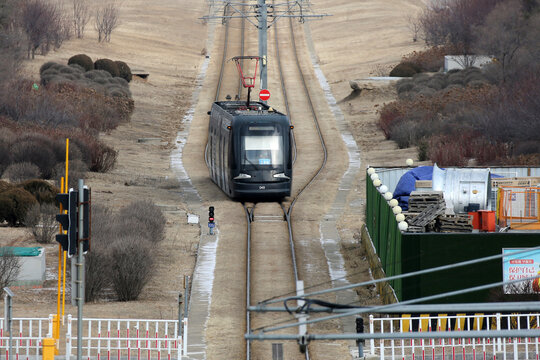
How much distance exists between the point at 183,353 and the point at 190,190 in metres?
19.6

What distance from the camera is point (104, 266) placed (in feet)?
75.3

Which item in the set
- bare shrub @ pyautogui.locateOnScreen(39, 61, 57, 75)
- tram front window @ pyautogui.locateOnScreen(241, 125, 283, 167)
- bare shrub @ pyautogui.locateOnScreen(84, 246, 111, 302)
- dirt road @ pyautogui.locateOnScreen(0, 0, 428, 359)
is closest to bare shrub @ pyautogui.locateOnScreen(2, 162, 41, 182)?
dirt road @ pyautogui.locateOnScreen(0, 0, 428, 359)

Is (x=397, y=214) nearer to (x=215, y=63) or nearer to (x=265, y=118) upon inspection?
(x=265, y=118)

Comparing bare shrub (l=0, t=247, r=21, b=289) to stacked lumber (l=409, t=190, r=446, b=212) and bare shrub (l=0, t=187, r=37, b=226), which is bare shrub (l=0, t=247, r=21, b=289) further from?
stacked lumber (l=409, t=190, r=446, b=212)

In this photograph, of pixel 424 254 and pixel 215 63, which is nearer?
pixel 424 254

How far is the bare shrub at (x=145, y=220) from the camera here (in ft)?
89.1

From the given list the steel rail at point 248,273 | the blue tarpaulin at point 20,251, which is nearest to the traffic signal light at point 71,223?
the steel rail at point 248,273

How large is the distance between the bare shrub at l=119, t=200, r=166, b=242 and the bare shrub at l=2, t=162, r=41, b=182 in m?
8.23

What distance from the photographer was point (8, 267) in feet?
74.9

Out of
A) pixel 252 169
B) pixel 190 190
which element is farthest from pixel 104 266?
pixel 190 190

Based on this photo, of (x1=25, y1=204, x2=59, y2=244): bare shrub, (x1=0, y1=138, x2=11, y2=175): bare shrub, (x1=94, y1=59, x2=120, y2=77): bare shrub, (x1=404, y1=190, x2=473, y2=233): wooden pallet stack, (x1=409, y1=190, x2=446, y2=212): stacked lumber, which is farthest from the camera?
(x1=94, y1=59, x2=120, y2=77): bare shrub

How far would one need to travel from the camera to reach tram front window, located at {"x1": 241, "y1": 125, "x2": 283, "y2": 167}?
32219mm

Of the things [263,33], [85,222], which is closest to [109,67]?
[263,33]

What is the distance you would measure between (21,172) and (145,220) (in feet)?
33.5
